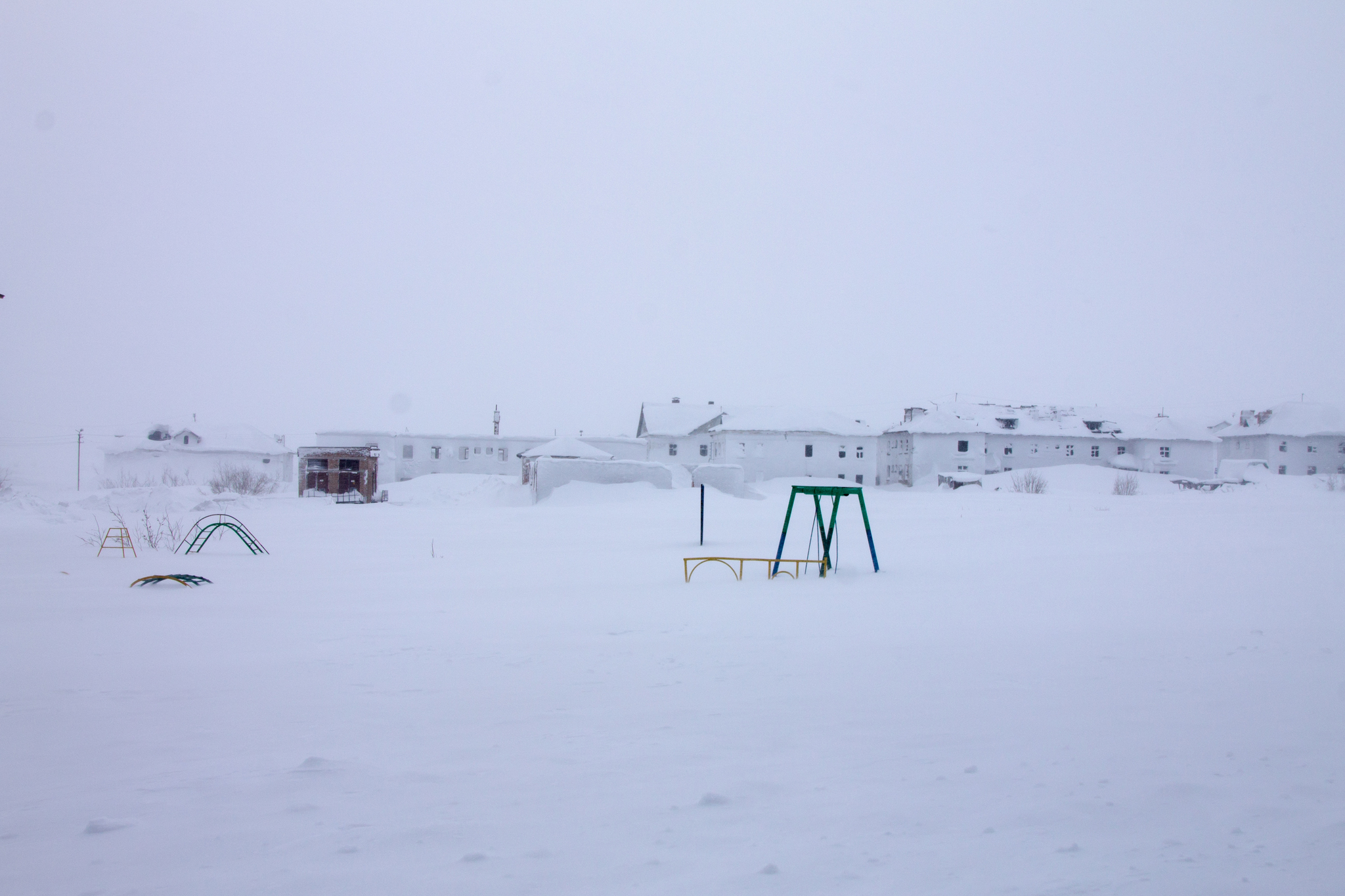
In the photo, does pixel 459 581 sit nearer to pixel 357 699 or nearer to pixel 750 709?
pixel 357 699

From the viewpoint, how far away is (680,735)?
505 cm

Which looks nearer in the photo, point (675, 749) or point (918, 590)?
point (675, 749)

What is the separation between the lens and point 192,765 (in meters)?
4.52

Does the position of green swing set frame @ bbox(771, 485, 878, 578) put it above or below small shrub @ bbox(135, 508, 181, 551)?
above

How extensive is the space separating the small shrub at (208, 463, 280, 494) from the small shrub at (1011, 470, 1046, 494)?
139ft

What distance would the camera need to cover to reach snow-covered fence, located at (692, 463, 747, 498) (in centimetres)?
3994

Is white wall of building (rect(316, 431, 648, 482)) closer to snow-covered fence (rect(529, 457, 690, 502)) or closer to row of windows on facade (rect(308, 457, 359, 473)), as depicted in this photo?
row of windows on facade (rect(308, 457, 359, 473))

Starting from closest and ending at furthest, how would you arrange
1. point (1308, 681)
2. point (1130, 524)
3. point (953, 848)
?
1. point (953, 848)
2. point (1308, 681)
3. point (1130, 524)

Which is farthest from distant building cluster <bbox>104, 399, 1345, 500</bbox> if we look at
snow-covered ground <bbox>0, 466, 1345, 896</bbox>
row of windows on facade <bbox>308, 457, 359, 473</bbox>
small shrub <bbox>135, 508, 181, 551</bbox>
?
snow-covered ground <bbox>0, 466, 1345, 896</bbox>

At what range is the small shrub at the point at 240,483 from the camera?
4359cm

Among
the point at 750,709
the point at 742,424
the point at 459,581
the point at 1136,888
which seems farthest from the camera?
the point at 742,424

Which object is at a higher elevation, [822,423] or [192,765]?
[822,423]

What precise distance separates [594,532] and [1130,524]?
14.1m

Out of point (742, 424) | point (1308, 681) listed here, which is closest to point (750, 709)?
point (1308, 681)
